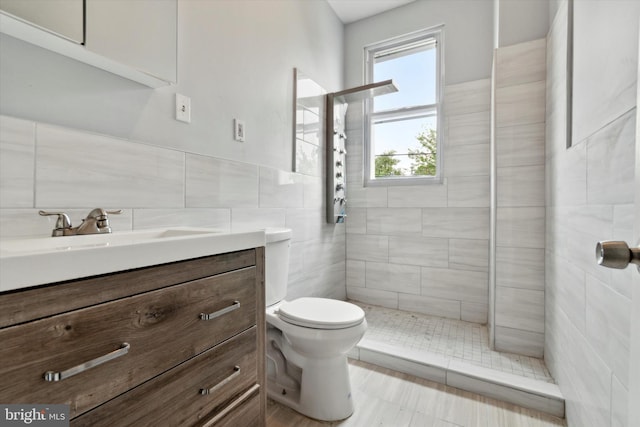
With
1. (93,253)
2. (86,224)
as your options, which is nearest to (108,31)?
(86,224)

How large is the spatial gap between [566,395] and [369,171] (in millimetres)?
1992

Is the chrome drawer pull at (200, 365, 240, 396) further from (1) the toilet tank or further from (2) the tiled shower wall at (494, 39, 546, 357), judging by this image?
(2) the tiled shower wall at (494, 39, 546, 357)

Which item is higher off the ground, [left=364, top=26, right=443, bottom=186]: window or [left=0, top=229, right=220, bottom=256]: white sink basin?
[left=364, top=26, right=443, bottom=186]: window

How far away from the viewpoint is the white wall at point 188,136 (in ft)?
3.18

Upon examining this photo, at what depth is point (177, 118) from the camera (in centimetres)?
140

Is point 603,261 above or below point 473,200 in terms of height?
below

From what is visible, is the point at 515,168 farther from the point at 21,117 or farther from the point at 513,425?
the point at 21,117

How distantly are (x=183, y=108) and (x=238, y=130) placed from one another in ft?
1.13

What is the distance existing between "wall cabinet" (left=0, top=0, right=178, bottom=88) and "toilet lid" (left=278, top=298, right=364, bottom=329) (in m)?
1.13

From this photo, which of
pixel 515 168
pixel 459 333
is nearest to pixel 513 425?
pixel 459 333

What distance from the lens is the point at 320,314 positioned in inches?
58.0

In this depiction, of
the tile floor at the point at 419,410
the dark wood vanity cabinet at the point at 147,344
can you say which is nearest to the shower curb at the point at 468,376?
the tile floor at the point at 419,410

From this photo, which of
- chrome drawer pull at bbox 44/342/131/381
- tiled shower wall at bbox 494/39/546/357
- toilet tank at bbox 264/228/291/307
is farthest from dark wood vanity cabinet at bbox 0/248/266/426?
tiled shower wall at bbox 494/39/546/357

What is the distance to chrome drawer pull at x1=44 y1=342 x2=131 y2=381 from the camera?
566mm
